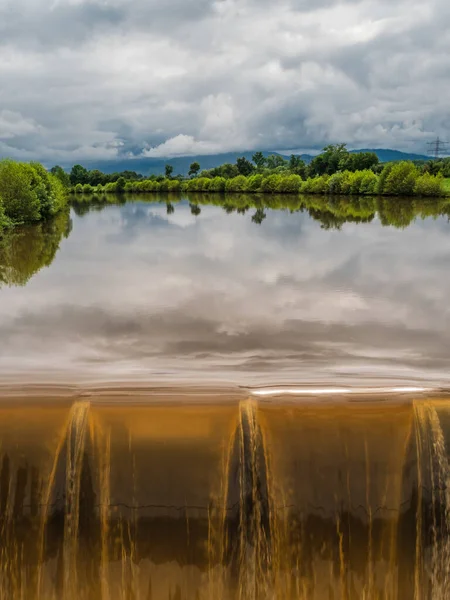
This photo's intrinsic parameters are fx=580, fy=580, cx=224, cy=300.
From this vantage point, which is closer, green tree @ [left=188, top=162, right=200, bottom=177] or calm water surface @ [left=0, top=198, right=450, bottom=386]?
calm water surface @ [left=0, top=198, right=450, bottom=386]

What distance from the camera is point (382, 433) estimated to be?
21.8 ft

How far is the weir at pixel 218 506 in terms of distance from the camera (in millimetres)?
6402

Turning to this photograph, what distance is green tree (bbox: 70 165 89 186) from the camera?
13738 centimetres

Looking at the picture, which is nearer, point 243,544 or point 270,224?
point 243,544

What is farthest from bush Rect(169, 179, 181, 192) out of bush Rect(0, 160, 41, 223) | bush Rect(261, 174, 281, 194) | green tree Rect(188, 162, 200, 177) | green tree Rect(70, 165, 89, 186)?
bush Rect(0, 160, 41, 223)

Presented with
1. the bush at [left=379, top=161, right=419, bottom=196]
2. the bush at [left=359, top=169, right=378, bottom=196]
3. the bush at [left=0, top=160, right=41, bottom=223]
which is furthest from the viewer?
the bush at [left=359, top=169, right=378, bottom=196]

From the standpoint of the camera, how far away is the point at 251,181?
99.5 m

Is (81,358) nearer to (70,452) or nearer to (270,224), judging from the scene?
(70,452)

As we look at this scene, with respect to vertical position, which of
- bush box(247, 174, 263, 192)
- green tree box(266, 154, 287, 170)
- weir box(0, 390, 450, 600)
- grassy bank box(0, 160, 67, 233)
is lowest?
weir box(0, 390, 450, 600)

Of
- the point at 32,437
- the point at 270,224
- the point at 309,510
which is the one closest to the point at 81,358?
the point at 32,437

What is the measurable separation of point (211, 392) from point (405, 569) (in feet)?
9.60

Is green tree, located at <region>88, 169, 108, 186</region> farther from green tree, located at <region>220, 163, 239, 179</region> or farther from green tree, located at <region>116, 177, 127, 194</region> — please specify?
green tree, located at <region>220, 163, 239, 179</region>

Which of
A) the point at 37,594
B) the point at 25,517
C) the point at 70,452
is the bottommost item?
the point at 37,594

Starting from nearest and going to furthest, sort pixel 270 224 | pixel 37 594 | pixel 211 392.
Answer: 1. pixel 37 594
2. pixel 211 392
3. pixel 270 224
